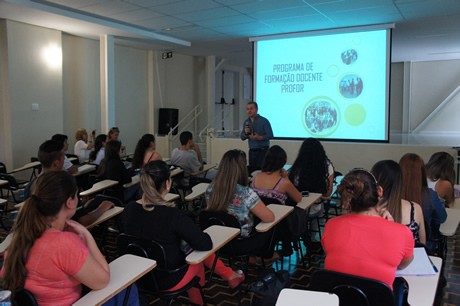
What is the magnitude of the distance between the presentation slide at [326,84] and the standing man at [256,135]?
6.29ft

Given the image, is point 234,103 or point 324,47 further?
point 234,103

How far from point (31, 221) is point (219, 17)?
18.7 feet

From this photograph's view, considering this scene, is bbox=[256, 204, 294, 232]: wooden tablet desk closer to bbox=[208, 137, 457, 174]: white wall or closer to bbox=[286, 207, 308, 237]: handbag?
bbox=[286, 207, 308, 237]: handbag

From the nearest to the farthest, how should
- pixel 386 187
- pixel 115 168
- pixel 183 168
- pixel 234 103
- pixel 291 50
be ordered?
pixel 386 187
pixel 115 168
pixel 183 168
pixel 291 50
pixel 234 103

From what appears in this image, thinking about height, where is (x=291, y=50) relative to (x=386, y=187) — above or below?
above

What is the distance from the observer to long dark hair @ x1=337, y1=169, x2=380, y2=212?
5.80ft

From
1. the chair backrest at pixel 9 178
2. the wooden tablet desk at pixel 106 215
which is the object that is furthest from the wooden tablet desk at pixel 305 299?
the chair backrest at pixel 9 178

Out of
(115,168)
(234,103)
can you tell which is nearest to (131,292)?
(115,168)

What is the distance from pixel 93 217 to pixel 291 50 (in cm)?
598

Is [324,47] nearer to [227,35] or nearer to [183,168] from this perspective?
[227,35]

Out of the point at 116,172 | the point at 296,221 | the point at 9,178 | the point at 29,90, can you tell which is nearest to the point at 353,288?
the point at 296,221

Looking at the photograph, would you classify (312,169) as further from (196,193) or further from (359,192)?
(359,192)

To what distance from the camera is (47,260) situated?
5.14ft

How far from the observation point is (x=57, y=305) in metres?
1.63
